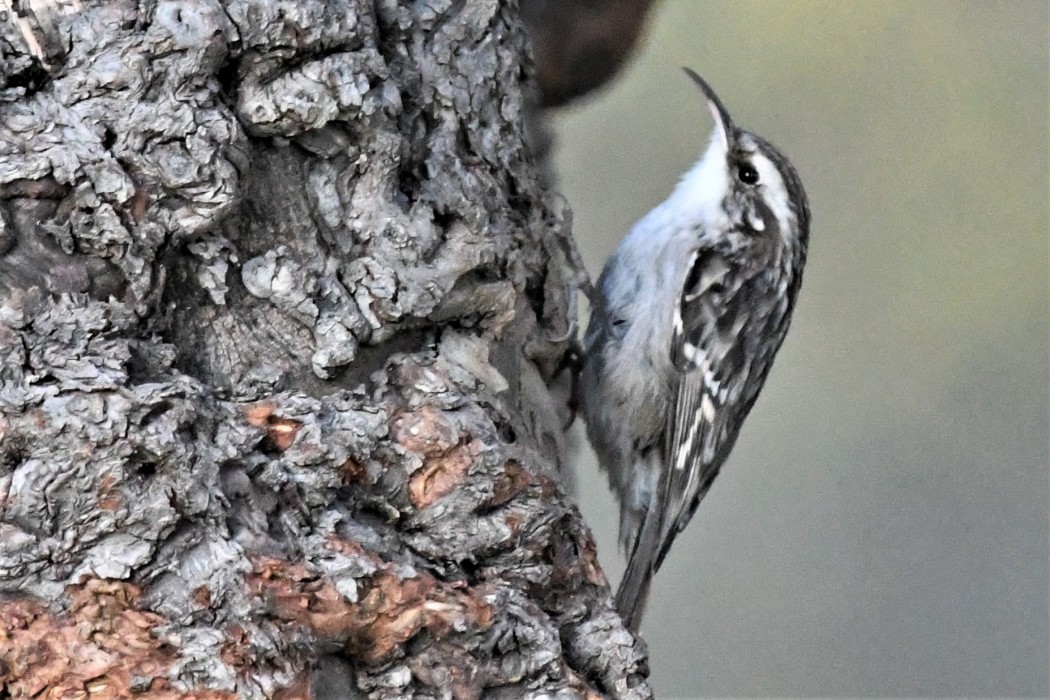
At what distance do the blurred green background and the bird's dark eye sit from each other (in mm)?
545

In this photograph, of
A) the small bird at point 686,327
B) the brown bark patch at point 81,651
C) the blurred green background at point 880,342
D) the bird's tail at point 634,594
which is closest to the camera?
the brown bark patch at point 81,651

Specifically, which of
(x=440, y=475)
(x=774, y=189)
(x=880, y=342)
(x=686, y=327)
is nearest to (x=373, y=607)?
(x=440, y=475)

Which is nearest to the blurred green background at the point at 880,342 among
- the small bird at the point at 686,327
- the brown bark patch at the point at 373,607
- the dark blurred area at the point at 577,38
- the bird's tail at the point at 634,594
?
the dark blurred area at the point at 577,38

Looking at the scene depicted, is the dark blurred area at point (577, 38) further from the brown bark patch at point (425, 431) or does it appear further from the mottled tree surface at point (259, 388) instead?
the brown bark patch at point (425, 431)

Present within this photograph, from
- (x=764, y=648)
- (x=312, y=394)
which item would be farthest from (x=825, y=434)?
(x=312, y=394)

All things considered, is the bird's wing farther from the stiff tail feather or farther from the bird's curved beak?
the bird's curved beak

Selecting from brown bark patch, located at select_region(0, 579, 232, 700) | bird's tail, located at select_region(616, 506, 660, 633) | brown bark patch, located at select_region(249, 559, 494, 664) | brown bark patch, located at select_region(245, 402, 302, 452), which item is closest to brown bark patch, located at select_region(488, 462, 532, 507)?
brown bark patch, located at select_region(249, 559, 494, 664)

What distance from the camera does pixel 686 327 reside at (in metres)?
2.22

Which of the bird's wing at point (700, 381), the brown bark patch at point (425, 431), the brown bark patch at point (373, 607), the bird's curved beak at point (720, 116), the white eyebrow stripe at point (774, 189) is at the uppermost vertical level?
the bird's curved beak at point (720, 116)

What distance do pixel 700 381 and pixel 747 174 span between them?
399mm

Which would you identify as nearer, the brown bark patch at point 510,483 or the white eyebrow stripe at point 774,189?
the brown bark patch at point 510,483

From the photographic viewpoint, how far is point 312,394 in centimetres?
126

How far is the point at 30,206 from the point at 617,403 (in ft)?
4.12

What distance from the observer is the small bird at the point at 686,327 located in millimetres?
2186
